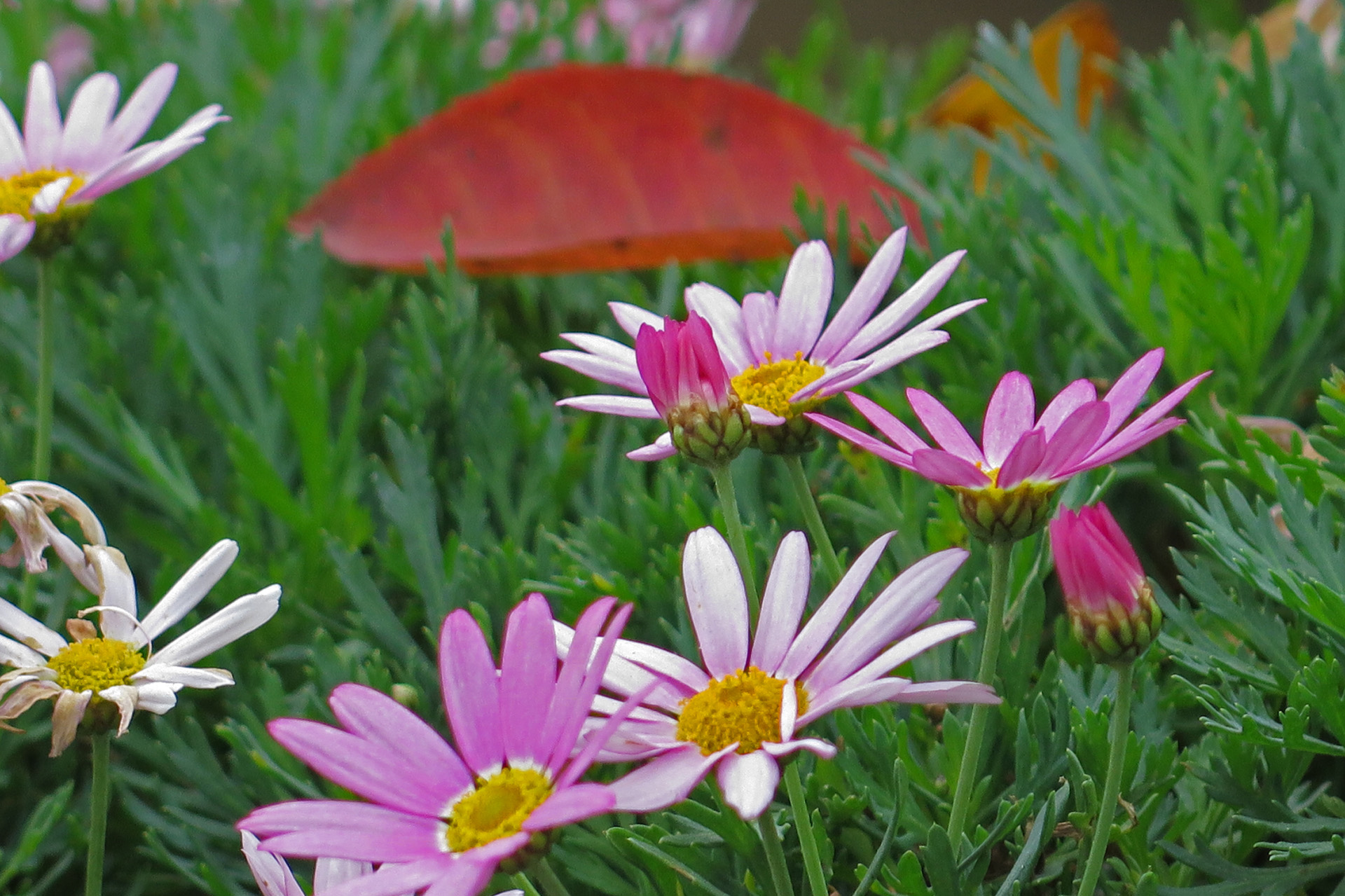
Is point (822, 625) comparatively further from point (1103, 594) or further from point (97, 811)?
point (97, 811)

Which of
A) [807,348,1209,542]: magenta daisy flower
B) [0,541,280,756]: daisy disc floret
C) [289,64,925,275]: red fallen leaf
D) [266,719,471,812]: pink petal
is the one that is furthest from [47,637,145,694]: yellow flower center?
[289,64,925,275]: red fallen leaf

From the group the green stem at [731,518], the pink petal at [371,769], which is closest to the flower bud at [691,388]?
the green stem at [731,518]

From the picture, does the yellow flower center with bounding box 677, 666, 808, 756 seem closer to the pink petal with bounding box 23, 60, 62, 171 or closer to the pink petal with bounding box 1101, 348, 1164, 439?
the pink petal with bounding box 1101, 348, 1164, 439

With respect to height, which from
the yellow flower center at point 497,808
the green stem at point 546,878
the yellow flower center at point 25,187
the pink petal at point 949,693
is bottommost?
the green stem at point 546,878

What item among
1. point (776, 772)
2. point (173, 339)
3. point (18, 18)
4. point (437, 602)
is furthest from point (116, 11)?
point (776, 772)

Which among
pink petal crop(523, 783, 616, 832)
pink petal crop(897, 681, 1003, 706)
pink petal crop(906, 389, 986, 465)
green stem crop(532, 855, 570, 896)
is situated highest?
pink petal crop(906, 389, 986, 465)

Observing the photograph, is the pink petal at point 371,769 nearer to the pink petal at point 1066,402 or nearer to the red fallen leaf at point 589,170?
the pink petal at point 1066,402

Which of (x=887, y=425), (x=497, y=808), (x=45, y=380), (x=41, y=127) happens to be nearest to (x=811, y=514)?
(x=887, y=425)
